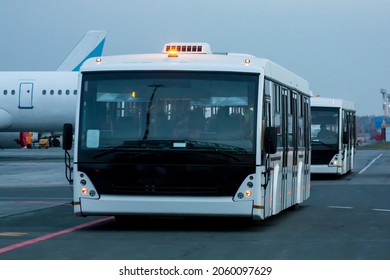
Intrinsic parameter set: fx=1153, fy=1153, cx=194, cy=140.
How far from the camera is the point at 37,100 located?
5597 cm

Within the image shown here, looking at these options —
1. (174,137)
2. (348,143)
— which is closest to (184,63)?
(174,137)

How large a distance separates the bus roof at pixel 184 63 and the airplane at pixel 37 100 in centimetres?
3722

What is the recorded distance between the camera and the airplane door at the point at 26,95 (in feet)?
184

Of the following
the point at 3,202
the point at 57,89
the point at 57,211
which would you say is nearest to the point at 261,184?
the point at 57,211

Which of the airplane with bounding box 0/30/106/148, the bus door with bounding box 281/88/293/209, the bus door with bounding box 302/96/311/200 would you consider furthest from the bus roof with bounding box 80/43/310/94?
the airplane with bounding box 0/30/106/148

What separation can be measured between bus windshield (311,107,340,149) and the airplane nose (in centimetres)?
2329

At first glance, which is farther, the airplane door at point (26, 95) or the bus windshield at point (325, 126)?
the airplane door at point (26, 95)

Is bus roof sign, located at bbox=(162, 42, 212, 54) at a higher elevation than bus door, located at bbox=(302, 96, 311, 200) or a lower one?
higher

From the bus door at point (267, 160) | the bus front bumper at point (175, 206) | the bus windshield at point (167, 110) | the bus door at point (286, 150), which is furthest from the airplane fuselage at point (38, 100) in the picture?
the bus front bumper at point (175, 206)

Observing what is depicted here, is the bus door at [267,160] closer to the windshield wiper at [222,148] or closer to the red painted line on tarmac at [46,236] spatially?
the windshield wiper at [222,148]

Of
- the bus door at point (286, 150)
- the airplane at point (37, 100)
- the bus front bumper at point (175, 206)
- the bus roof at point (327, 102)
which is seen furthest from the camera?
the airplane at point (37, 100)

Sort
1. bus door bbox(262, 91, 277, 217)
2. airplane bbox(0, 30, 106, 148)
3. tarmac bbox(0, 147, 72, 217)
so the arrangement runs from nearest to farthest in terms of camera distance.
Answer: bus door bbox(262, 91, 277, 217) < tarmac bbox(0, 147, 72, 217) < airplane bbox(0, 30, 106, 148)

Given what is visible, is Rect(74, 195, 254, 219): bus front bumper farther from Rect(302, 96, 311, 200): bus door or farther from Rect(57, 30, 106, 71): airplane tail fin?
Rect(57, 30, 106, 71): airplane tail fin

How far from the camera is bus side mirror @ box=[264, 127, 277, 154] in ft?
56.5
